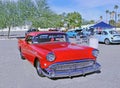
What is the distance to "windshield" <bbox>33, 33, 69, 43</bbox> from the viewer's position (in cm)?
924

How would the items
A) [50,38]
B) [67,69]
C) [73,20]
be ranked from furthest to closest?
[73,20] < [50,38] < [67,69]

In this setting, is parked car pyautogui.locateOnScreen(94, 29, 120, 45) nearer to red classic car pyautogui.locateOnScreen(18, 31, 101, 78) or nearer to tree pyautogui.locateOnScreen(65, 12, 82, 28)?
red classic car pyautogui.locateOnScreen(18, 31, 101, 78)

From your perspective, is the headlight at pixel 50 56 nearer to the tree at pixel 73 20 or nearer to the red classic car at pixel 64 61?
the red classic car at pixel 64 61

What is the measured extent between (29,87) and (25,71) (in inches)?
93.4

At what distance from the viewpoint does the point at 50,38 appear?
9422 millimetres

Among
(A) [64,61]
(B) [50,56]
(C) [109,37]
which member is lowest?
(A) [64,61]

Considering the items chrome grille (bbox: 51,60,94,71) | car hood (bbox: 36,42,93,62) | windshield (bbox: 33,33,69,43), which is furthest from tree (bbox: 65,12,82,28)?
chrome grille (bbox: 51,60,94,71)

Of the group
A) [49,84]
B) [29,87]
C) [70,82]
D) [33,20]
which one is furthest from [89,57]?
[33,20]

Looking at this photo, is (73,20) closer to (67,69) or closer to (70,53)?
(70,53)

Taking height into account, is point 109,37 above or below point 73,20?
below

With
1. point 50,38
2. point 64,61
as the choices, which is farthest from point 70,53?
point 50,38

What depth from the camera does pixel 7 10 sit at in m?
36.8

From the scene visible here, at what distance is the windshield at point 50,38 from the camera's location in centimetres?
924

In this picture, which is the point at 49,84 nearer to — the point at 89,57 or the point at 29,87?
the point at 29,87
